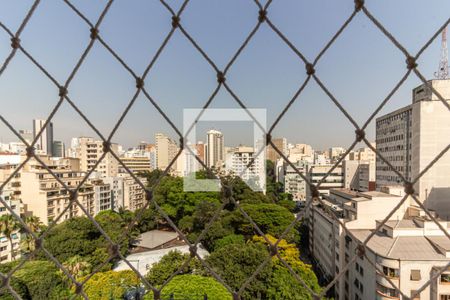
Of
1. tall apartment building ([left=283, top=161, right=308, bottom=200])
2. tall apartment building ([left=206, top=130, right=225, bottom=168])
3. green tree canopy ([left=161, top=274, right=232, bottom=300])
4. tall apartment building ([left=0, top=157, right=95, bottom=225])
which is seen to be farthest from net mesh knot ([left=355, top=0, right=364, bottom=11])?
tall apartment building ([left=283, top=161, right=308, bottom=200])

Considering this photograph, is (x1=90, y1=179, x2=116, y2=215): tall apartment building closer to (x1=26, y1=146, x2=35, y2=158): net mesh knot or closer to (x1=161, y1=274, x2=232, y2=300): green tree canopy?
(x1=161, y1=274, x2=232, y2=300): green tree canopy

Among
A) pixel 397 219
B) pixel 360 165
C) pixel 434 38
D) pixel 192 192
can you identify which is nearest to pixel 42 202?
pixel 192 192

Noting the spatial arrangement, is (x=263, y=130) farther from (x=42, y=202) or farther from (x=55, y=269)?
(x=42, y=202)

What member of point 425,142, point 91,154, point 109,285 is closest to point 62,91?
point 109,285

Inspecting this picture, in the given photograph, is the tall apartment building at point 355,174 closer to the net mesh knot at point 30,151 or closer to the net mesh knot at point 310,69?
the net mesh knot at point 310,69

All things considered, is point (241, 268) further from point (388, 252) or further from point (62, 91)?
point (62, 91)

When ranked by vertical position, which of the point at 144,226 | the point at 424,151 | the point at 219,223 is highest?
the point at 424,151
